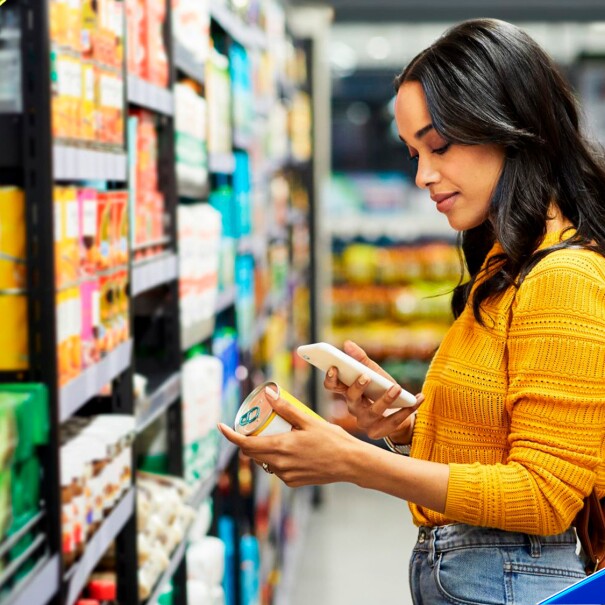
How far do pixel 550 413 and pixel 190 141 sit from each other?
1724 mm

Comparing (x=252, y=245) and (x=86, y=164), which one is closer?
(x=86, y=164)

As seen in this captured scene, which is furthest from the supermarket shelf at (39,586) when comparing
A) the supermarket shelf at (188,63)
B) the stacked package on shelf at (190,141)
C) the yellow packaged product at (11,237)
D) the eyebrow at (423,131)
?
the supermarket shelf at (188,63)

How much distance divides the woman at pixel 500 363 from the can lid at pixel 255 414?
0.09ft

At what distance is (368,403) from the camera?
5.47 feet

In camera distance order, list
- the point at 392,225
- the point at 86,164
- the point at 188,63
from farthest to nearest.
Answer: the point at 392,225 < the point at 188,63 < the point at 86,164

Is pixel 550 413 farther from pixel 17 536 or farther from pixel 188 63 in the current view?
pixel 188 63

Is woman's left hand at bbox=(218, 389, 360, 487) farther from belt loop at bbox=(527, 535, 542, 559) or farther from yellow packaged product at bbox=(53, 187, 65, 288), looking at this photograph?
yellow packaged product at bbox=(53, 187, 65, 288)

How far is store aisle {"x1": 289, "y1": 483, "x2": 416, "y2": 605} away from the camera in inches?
194

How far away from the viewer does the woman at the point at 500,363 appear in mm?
1411

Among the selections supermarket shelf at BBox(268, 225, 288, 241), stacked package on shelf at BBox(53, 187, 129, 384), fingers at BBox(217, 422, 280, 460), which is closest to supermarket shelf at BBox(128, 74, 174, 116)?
stacked package on shelf at BBox(53, 187, 129, 384)

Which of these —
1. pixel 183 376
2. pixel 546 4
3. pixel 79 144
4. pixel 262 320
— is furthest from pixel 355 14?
pixel 79 144

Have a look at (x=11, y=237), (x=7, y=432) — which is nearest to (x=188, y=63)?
(x=11, y=237)

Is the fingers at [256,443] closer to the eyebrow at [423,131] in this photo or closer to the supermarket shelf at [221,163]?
the eyebrow at [423,131]

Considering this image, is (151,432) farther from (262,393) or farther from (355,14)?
(355,14)
